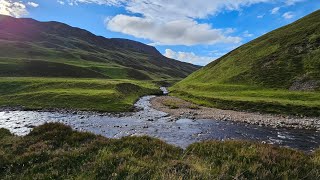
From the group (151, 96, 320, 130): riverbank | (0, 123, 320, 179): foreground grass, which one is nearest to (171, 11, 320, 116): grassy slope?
(151, 96, 320, 130): riverbank

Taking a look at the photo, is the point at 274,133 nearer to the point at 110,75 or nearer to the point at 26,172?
the point at 26,172

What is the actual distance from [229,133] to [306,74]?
52361mm

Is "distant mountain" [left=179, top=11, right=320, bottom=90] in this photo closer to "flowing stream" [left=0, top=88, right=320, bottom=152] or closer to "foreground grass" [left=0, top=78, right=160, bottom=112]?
"flowing stream" [left=0, top=88, right=320, bottom=152]

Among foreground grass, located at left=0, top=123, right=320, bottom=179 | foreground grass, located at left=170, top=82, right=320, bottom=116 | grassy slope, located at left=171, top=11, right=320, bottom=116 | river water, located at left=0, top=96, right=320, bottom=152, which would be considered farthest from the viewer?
grassy slope, located at left=171, top=11, right=320, bottom=116

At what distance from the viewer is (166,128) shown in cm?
3888

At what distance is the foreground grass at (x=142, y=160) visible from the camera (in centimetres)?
1291

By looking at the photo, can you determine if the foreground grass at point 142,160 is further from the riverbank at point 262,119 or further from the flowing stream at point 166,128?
the riverbank at point 262,119

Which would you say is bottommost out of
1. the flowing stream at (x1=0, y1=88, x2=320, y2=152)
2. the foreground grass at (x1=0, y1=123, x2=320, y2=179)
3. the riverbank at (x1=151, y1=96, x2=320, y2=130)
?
the flowing stream at (x1=0, y1=88, x2=320, y2=152)

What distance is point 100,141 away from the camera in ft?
60.4

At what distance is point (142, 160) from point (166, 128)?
24071 mm

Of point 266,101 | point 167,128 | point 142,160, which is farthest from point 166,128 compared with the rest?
point 266,101

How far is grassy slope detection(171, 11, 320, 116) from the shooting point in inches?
2294

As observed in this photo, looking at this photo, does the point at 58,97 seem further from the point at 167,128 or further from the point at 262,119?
the point at 262,119

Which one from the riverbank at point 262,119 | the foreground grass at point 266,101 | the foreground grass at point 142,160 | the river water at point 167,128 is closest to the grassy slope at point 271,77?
the foreground grass at point 266,101
